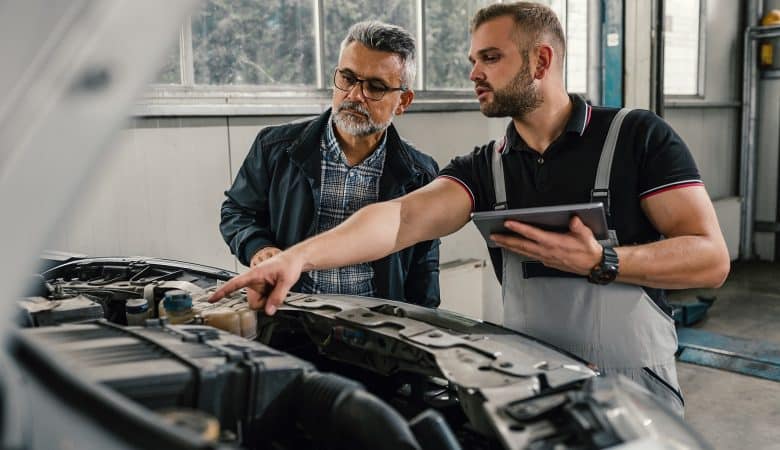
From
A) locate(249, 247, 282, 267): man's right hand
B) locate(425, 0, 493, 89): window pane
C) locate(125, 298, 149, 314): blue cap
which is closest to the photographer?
locate(125, 298, 149, 314): blue cap

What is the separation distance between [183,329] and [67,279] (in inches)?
44.9

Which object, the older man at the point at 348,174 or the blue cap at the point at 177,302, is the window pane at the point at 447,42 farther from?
the blue cap at the point at 177,302

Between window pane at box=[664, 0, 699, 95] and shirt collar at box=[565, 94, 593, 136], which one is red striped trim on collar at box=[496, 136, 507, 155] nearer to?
shirt collar at box=[565, 94, 593, 136]

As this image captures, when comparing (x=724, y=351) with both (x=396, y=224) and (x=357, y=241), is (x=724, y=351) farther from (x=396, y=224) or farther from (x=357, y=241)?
(x=357, y=241)

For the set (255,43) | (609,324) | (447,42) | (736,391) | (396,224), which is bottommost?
(736,391)

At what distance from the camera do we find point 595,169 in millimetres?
1864

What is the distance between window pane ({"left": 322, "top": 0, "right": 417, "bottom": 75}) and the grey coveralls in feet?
8.61

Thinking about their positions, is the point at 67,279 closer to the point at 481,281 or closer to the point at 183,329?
the point at 183,329

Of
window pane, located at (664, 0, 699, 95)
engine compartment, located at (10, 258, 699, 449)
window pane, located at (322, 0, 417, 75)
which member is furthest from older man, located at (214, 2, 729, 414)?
window pane, located at (664, 0, 699, 95)

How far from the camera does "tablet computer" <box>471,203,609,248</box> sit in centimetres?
158

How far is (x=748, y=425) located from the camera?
3500 millimetres

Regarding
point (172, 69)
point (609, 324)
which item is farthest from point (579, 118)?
point (172, 69)

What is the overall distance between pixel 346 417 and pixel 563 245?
0.70 m

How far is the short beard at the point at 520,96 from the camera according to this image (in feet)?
6.49
